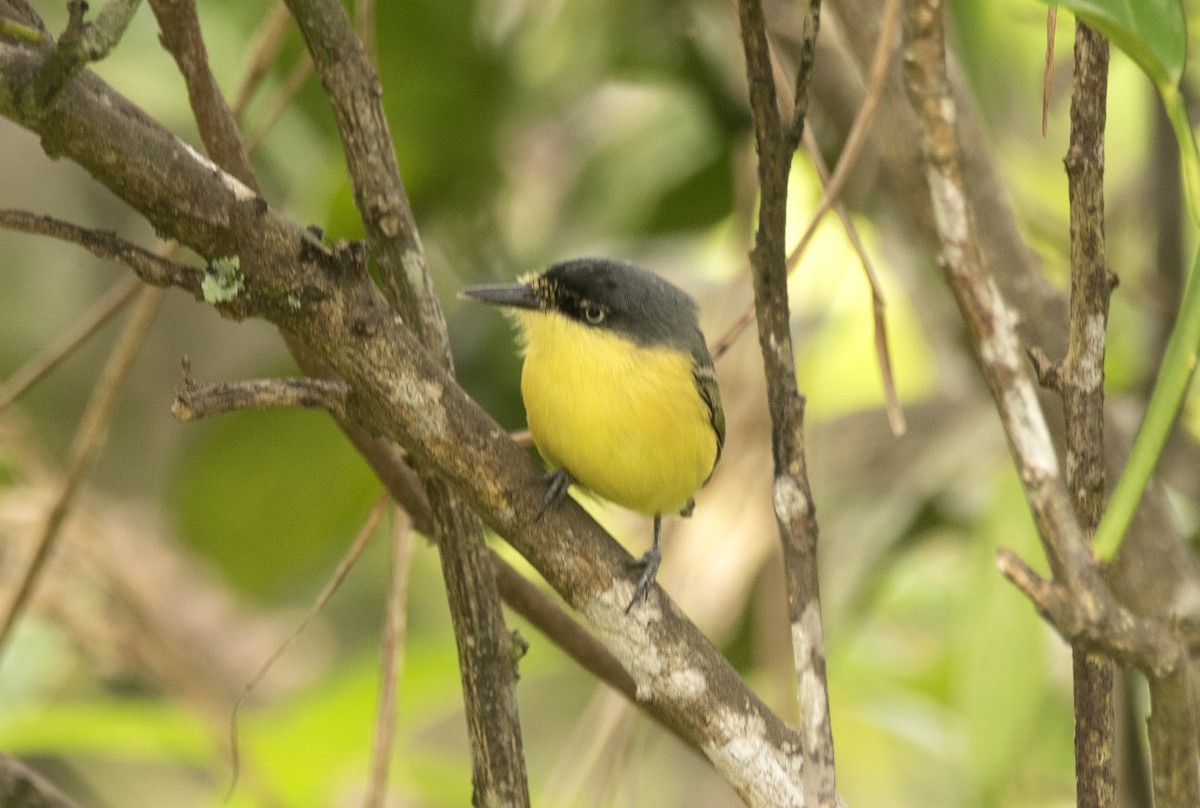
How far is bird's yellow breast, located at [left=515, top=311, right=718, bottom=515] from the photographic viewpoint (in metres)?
1.90

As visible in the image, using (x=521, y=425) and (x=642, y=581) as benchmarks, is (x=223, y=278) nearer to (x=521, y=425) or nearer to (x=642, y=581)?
(x=642, y=581)

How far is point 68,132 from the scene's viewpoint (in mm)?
988

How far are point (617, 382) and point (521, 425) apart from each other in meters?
1.09

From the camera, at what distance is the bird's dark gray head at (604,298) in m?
2.05

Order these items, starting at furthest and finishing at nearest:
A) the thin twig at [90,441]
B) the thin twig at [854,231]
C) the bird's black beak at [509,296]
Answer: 1. the bird's black beak at [509,296]
2. the thin twig at [90,441]
3. the thin twig at [854,231]

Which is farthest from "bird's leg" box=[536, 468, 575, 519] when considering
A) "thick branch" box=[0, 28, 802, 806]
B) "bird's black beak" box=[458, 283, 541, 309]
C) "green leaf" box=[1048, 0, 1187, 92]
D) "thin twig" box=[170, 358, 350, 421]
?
"bird's black beak" box=[458, 283, 541, 309]

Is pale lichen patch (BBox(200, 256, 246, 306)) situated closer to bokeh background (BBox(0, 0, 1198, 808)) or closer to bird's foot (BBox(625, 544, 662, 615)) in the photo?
bird's foot (BBox(625, 544, 662, 615))

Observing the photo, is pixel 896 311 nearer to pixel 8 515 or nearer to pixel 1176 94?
pixel 8 515

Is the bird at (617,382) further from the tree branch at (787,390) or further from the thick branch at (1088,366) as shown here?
the thick branch at (1088,366)

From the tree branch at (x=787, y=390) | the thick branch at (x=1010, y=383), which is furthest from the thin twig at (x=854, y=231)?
the tree branch at (x=787, y=390)

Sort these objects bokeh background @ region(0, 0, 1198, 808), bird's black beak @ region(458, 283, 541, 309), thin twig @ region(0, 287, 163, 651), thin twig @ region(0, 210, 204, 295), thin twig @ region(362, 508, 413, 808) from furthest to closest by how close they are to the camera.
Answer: bokeh background @ region(0, 0, 1198, 808) < bird's black beak @ region(458, 283, 541, 309) < thin twig @ region(0, 287, 163, 651) < thin twig @ region(362, 508, 413, 808) < thin twig @ region(0, 210, 204, 295)

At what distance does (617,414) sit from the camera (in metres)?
1.91

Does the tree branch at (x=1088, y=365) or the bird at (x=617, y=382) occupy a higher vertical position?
the bird at (x=617, y=382)

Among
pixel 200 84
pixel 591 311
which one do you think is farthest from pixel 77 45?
pixel 591 311
